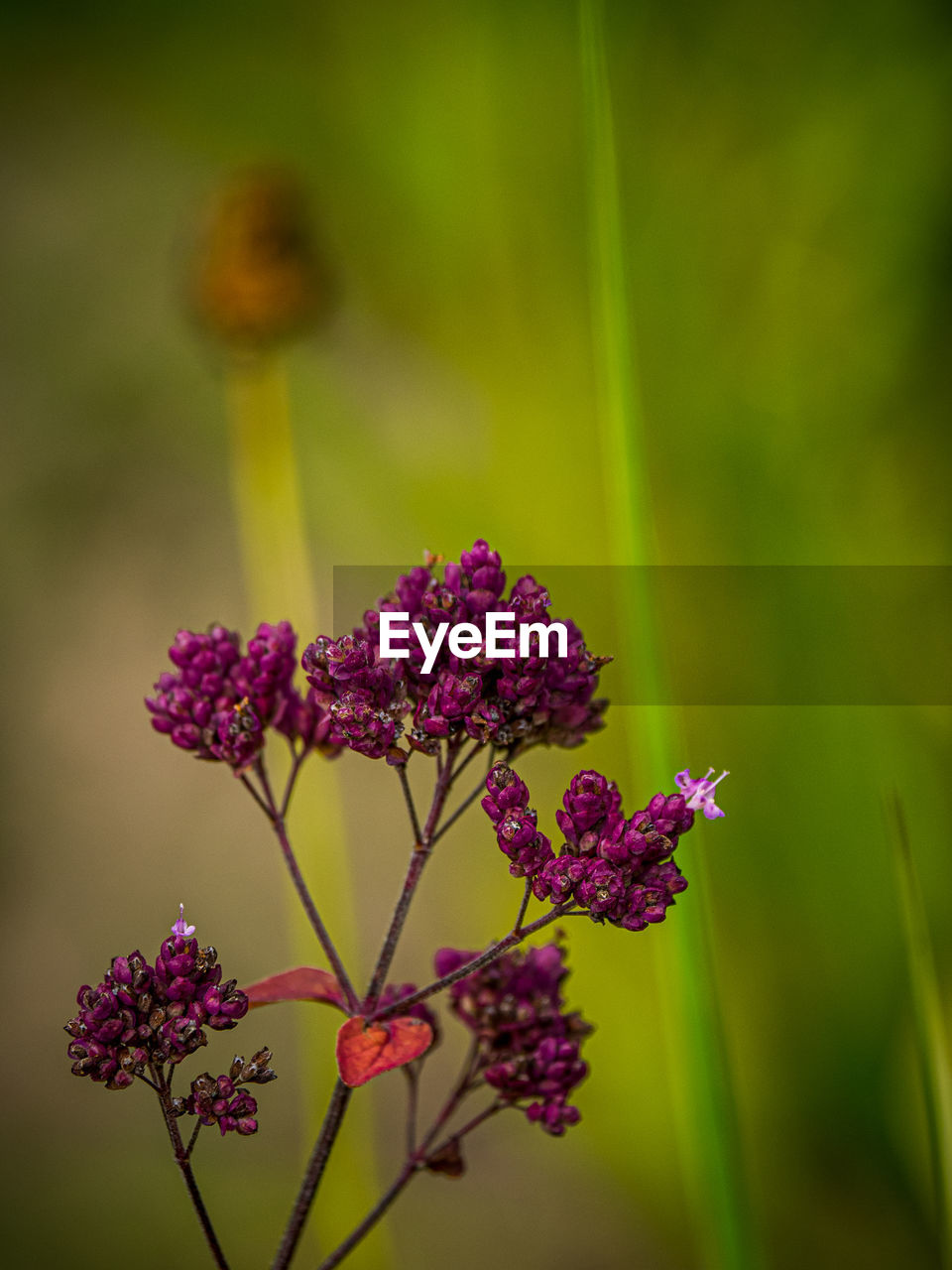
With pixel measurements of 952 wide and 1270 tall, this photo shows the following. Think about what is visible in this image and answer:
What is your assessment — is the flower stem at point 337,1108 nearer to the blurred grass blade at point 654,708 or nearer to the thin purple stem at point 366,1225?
the thin purple stem at point 366,1225

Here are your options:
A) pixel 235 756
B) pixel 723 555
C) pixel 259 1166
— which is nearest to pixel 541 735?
pixel 235 756

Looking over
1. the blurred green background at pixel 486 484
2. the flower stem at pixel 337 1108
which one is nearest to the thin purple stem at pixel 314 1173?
the flower stem at pixel 337 1108

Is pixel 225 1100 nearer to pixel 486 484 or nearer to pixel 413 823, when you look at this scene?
pixel 413 823

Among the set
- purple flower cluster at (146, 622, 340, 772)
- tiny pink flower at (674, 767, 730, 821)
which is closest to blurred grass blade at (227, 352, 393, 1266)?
purple flower cluster at (146, 622, 340, 772)

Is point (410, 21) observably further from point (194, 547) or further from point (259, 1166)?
point (259, 1166)

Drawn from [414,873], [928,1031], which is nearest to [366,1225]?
[414,873]

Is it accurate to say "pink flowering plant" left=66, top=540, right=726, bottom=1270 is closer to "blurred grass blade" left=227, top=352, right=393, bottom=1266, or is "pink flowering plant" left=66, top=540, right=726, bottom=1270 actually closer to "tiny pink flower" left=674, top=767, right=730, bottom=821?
"tiny pink flower" left=674, top=767, right=730, bottom=821
